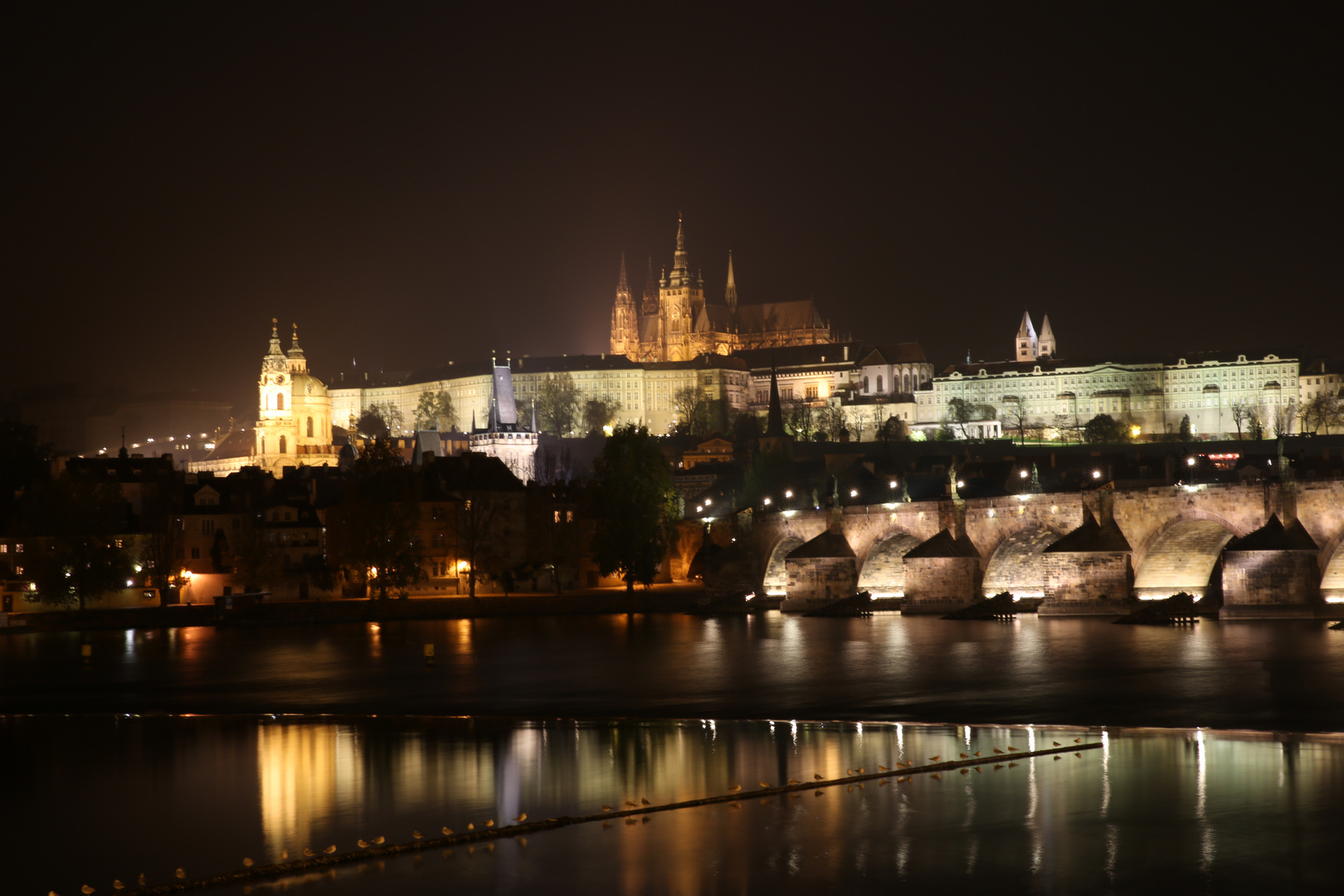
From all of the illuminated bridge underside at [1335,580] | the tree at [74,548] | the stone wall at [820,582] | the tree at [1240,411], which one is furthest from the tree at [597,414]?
the illuminated bridge underside at [1335,580]

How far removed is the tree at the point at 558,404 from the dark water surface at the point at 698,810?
506 feet

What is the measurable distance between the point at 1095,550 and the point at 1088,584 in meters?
1.11

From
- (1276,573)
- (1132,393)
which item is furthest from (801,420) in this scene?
(1276,573)

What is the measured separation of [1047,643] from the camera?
3784 centimetres

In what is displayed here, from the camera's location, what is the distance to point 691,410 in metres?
186

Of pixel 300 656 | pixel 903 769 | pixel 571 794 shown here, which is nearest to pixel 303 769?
pixel 571 794

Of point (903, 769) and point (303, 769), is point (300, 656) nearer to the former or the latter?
point (303, 769)

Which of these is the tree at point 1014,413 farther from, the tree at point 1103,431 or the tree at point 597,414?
the tree at point 597,414

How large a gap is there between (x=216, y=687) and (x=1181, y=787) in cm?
2244

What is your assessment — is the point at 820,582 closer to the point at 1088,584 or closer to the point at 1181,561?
the point at 1088,584

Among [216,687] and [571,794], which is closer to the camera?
[571,794]

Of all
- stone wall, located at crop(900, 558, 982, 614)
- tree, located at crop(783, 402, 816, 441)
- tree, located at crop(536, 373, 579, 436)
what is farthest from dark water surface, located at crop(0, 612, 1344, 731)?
tree, located at crop(536, 373, 579, 436)

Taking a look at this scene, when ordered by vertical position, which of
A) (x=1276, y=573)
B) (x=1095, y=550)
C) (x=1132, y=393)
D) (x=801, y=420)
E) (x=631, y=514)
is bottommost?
(x=1276, y=573)

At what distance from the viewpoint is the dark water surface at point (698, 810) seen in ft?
51.4
